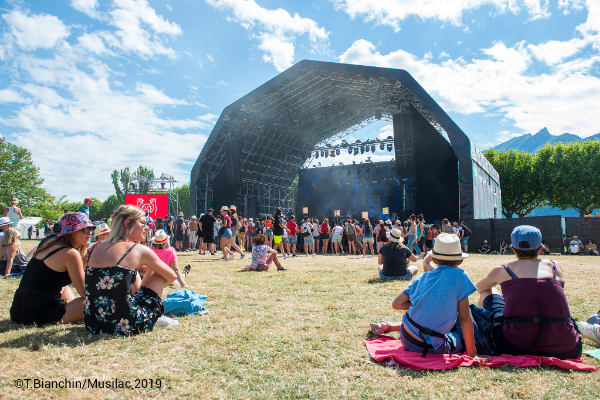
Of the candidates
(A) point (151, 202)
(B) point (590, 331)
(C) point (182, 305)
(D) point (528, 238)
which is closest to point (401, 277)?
(B) point (590, 331)

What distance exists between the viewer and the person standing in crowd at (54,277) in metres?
3.21

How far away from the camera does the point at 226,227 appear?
1036 cm

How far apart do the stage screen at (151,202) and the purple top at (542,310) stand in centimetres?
1707

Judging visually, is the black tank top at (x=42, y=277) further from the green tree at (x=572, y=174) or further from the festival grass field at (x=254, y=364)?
the green tree at (x=572, y=174)

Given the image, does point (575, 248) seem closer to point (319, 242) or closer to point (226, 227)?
point (319, 242)

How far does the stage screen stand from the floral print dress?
1525 centimetres

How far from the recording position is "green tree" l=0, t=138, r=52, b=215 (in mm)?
35625

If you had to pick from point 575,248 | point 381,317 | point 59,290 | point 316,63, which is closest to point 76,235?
point 59,290

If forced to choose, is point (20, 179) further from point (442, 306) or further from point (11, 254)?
point (442, 306)

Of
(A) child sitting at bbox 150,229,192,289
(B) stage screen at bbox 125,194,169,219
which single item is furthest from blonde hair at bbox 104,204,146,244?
(B) stage screen at bbox 125,194,169,219

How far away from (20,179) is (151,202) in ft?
95.2

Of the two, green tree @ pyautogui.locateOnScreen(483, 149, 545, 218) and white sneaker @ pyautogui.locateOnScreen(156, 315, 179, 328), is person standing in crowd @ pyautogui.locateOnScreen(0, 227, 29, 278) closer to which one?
white sneaker @ pyautogui.locateOnScreen(156, 315, 179, 328)

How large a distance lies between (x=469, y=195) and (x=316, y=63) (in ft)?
33.3

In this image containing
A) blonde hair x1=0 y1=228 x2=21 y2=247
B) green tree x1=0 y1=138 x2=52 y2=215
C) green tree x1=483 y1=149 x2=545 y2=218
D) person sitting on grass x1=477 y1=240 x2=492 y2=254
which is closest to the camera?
blonde hair x1=0 y1=228 x2=21 y2=247
